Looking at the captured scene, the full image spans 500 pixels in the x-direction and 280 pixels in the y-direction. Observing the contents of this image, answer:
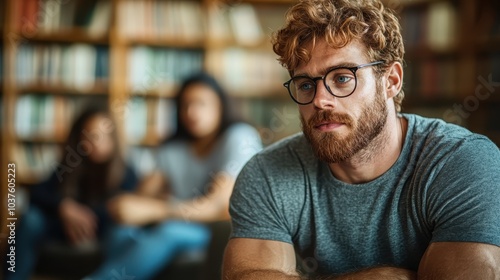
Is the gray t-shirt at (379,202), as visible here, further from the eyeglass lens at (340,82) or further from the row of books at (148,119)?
the row of books at (148,119)

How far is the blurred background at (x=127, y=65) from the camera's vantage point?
349cm

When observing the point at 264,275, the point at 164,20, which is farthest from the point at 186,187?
the point at 264,275

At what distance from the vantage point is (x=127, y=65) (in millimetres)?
3523

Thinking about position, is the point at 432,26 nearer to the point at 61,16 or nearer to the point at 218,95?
the point at 218,95

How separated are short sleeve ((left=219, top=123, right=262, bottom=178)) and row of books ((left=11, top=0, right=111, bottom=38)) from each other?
1.28 metres

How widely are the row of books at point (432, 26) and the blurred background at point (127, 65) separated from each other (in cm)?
72

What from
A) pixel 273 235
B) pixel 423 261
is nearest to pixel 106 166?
pixel 273 235

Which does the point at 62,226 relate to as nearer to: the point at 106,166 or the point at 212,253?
the point at 106,166

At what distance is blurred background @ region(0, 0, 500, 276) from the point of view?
349cm

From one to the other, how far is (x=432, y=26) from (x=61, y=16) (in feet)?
6.44

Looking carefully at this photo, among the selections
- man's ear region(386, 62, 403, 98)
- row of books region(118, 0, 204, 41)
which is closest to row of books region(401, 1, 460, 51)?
row of books region(118, 0, 204, 41)

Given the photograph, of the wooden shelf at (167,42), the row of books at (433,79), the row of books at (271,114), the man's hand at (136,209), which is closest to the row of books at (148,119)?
the wooden shelf at (167,42)

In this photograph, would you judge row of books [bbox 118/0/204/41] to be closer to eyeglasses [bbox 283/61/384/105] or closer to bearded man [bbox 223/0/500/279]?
bearded man [bbox 223/0/500/279]

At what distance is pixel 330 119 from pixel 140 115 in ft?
8.03
